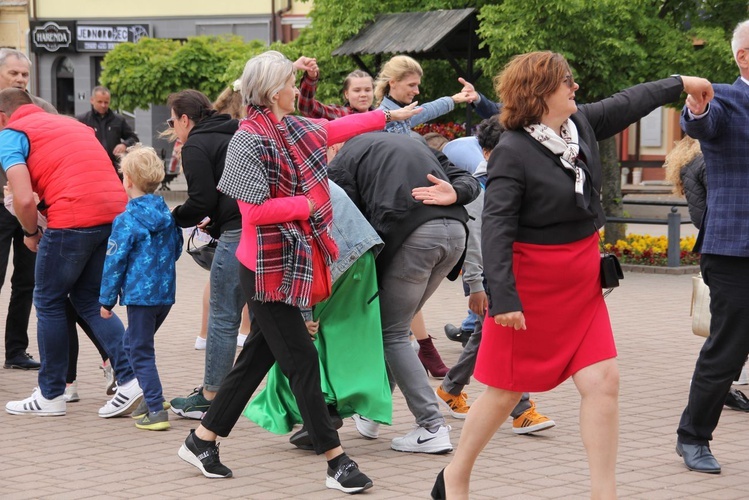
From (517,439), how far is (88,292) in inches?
99.7

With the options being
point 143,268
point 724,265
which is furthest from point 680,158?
point 143,268

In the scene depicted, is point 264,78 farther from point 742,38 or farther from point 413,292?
point 742,38

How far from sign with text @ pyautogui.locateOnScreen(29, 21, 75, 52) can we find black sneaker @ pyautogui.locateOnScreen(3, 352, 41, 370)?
97.9 feet

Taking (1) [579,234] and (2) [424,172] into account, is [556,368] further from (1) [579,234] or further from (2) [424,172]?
(2) [424,172]

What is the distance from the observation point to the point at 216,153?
6.44 m

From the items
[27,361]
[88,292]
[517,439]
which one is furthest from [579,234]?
[27,361]

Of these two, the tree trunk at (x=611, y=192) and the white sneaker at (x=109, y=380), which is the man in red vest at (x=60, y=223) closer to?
the white sneaker at (x=109, y=380)

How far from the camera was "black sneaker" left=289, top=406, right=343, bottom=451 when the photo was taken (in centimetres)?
593

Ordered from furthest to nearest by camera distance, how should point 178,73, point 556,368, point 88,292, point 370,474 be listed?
1. point 178,73
2. point 88,292
3. point 370,474
4. point 556,368

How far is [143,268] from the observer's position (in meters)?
6.40

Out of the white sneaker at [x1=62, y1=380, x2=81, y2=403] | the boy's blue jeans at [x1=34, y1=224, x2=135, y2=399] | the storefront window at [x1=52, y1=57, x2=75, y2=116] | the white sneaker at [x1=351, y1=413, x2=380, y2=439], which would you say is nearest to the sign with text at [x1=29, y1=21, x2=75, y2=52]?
the storefront window at [x1=52, y1=57, x2=75, y2=116]

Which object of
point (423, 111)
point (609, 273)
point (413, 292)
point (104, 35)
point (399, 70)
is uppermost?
point (104, 35)

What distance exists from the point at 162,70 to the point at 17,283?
58.2 feet

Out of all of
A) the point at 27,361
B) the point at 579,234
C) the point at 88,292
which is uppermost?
the point at 579,234
